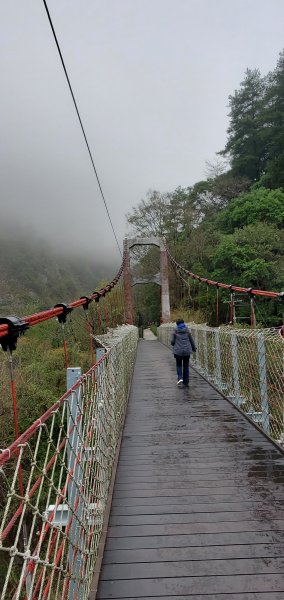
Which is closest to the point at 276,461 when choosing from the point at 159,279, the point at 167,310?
the point at 167,310

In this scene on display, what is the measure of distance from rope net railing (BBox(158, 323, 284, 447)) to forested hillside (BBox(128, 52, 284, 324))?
296 inches

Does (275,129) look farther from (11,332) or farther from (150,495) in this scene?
(11,332)

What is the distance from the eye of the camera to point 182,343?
448 cm

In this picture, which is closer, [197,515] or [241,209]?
[197,515]

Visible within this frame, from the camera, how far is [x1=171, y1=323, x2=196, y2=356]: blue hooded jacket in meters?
4.44

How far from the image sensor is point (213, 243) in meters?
16.9

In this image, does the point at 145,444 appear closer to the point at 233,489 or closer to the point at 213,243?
the point at 233,489

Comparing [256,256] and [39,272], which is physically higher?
[39,272]

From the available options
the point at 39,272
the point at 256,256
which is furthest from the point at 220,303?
the point at 39,272

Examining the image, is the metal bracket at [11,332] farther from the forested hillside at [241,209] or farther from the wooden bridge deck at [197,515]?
the forested hillside at [241,209]

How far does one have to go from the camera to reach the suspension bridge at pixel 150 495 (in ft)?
3.49

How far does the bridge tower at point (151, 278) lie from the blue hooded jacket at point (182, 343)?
1337 centimetres

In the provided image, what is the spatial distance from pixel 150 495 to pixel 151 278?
18.7 metres

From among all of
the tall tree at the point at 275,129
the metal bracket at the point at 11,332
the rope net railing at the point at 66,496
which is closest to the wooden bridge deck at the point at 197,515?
the rope net railing at the point at 66,496
